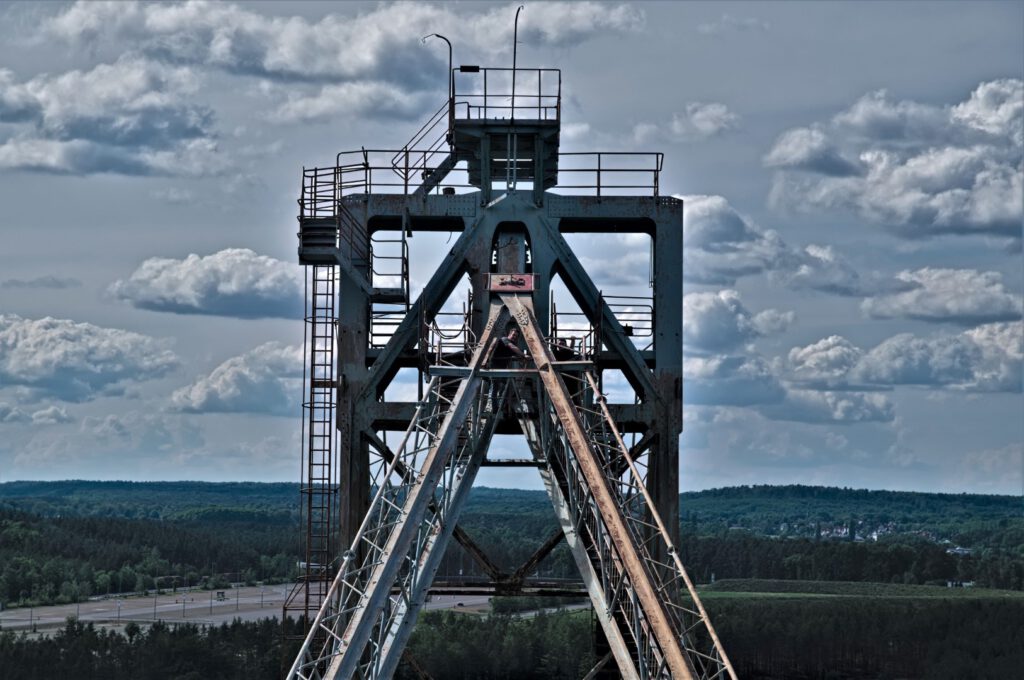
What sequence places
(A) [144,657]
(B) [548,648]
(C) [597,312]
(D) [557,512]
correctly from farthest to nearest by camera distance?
(B) [548,648], (A) [144,657], (C) [597,312], (D) [557,512]

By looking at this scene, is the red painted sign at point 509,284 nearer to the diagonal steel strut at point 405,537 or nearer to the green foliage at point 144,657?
the diagonal steel strut at point 405,537

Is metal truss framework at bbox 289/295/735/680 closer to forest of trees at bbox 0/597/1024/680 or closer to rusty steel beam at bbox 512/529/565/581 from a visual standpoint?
rusty steel beam at bbox 512/529/565/581

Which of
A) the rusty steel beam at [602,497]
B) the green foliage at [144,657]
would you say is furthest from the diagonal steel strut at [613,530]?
the green foliage at [144,657]

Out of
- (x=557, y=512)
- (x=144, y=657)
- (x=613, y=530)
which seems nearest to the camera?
(x=613, y=530)

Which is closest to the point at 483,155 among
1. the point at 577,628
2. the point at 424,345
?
the point at 424,345

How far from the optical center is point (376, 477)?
45781 millimetres

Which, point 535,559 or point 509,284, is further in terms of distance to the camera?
point 535,559

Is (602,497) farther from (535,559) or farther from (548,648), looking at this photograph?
(548,648)

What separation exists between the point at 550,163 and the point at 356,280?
226 inches

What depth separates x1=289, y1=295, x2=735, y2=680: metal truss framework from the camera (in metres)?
37.4

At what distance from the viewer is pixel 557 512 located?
4253 centimetres

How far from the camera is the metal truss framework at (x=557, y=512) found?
123 ft

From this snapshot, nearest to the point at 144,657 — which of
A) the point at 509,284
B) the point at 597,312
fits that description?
the point at 597,312

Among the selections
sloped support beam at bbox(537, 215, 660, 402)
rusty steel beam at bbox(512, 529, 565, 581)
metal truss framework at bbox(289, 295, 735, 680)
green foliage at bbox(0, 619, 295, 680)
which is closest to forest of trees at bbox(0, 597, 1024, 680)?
green foliage at bbox(0, 619, 295, 680)
